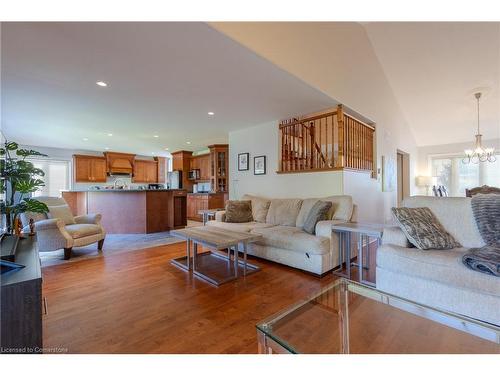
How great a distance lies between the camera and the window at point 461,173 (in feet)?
20.9

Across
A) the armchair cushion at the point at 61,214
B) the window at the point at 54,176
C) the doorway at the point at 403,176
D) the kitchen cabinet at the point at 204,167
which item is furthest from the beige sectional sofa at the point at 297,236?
the window at the point at 54,176

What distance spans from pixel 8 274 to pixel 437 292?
276 cm

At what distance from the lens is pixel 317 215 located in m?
2.95

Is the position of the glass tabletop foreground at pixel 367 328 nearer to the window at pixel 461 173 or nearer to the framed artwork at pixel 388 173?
the framed artwork at pixel 388 173

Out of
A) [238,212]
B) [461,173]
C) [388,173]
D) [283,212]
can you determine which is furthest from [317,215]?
[461,173]

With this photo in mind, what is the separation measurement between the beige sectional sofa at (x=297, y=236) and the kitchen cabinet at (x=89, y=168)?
5.44 m

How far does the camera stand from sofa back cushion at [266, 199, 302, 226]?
3.58m

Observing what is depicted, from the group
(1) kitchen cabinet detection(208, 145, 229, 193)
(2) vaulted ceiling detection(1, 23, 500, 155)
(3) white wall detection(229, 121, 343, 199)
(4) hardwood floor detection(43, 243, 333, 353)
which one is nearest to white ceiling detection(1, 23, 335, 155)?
(2) vaulted ceiling detection(1, 23, 500, 155)

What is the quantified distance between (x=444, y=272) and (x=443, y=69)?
14.9ft

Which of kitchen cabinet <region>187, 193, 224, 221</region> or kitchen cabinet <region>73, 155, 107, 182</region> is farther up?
kitchen cabinet <region>73, 155, 107, 182</region>

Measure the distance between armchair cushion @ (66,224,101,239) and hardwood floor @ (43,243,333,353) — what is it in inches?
19.9

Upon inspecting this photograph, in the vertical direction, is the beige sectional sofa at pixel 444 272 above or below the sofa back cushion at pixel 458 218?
below

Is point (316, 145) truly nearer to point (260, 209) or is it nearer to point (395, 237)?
point (260, 209)

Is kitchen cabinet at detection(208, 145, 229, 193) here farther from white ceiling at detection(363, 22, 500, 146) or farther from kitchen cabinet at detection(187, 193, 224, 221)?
white ceiling at detection(363, 22, 500, 146)
